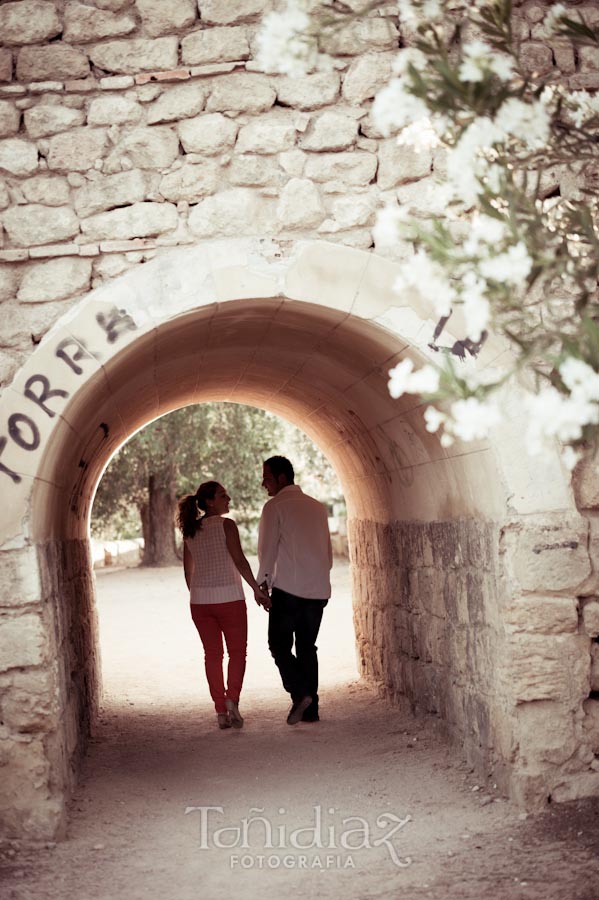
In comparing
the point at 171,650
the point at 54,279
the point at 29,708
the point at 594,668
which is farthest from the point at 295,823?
the point at 171,650

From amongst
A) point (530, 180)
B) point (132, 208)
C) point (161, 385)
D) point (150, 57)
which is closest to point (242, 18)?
point (150, 57)

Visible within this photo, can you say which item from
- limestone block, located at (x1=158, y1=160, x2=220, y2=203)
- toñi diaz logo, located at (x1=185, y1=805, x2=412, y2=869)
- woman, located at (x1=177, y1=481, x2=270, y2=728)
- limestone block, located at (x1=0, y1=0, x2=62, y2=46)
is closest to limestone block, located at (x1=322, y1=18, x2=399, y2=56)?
limestone block, located at (x1=158, y1=160, x2=220, y2=203)

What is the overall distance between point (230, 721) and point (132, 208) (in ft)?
12.8

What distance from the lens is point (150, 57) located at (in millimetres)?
5164

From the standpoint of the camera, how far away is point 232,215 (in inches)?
203

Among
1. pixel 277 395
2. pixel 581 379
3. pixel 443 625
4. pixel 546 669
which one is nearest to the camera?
pixel 581 379

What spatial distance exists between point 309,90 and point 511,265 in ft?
9.24

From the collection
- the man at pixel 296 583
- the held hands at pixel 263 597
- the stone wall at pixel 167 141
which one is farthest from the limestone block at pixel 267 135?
the held hands at pixel 263 597

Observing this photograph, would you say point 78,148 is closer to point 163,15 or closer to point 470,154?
point 163,15

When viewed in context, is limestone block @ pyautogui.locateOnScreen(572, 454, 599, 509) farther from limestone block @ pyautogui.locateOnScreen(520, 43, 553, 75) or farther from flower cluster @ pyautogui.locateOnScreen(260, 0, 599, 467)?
limestone block @ pyautogui.locateOnScreen(520, 43, 553, 75)

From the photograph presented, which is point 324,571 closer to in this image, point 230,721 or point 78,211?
point 230,721

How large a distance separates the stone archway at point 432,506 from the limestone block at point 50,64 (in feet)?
3.57

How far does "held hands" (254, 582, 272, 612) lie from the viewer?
7320 millimetres

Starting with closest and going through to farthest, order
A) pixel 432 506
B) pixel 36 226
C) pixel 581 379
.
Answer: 1. pixel 581 379
2. pixel 36 226
3. pixel 432 506
